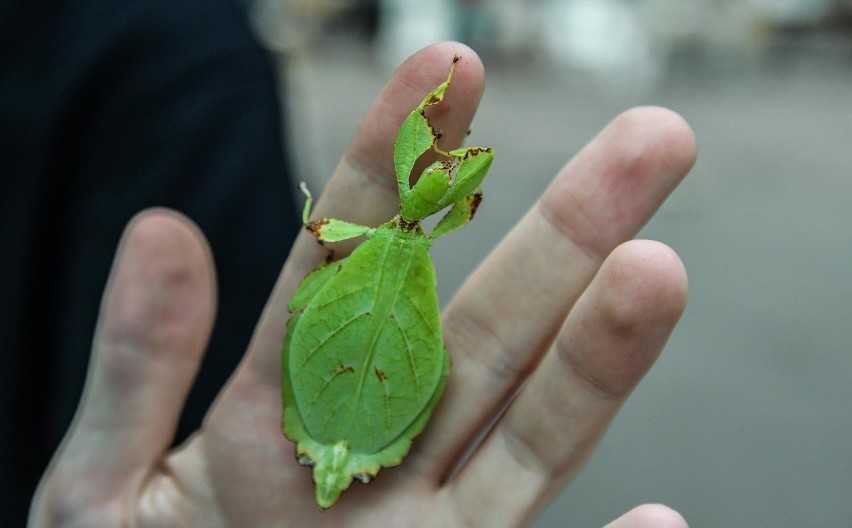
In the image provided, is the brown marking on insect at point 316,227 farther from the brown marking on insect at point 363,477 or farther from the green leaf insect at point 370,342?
the brown marking on insect at point 363,477

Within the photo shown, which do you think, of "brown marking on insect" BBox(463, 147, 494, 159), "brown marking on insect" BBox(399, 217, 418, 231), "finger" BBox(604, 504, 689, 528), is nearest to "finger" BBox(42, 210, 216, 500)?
"brown marking on insect" BBox(399, 217, 418, 231)

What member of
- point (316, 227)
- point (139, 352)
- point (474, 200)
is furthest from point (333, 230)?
point (139, 352)

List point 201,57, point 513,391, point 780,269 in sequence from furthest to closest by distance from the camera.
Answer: point 780,269 < point 201,57 < point 513,391

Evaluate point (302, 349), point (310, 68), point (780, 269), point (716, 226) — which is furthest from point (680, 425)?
point (310, 68)

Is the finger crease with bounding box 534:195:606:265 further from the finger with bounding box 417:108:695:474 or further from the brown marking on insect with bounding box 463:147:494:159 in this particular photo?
the brown marking on insect with bounding box 463:147:494:159

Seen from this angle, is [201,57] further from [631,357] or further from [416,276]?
[631,357]

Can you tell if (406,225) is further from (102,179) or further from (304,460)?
(102,179)
